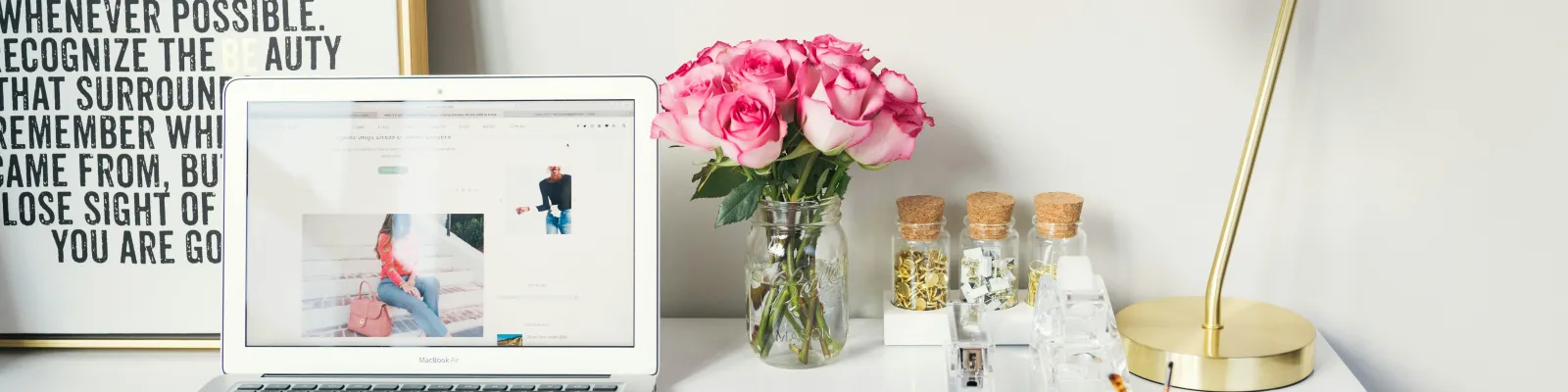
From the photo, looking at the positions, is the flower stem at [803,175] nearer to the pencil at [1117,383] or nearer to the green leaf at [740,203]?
the green leaf at [740,203]

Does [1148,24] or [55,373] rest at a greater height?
[1148,24]

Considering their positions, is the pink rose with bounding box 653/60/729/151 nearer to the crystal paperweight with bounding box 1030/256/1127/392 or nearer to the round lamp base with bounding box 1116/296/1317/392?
the crystal paperweight with bounding box 1030/256/1127/392

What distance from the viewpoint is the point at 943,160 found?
0.97 meters

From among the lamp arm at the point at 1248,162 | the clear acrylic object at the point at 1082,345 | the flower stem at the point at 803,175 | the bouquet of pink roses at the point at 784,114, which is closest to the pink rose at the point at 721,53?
the bouquet of pink roses at the point at 784,114

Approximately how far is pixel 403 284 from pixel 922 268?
0.45 metres

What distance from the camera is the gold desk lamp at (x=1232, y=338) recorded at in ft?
2.53

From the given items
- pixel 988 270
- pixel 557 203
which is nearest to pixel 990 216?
pixel 988 270

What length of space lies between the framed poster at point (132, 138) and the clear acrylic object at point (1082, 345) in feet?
2.06

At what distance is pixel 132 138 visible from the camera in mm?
929

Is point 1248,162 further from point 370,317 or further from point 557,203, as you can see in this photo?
point 370,317

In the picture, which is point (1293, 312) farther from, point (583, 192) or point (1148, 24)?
point (583, 192)

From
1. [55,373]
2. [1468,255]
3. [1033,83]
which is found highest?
[1033,83]

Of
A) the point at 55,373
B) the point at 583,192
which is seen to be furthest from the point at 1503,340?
the point at 55,373

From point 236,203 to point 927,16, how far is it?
64 centimetres
